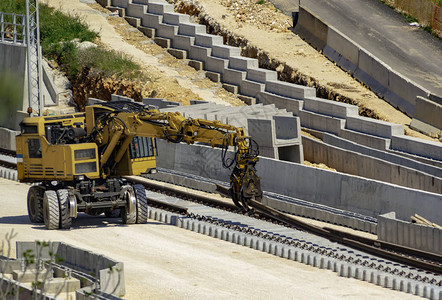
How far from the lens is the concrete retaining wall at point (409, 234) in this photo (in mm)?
17781

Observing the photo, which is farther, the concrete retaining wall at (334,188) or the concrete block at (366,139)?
the concrete block at (366,139)

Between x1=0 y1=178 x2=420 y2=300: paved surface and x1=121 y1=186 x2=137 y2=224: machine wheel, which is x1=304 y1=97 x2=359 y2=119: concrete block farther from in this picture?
x1=121 y1=186 x2=137 y2=224: machine wheel

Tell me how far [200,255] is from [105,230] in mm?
3483

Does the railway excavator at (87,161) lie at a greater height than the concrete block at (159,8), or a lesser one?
lesser

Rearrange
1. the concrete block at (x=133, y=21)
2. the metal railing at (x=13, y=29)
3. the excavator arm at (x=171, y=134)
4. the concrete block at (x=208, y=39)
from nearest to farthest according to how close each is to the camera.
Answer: the excavator arm at (x=171, y=134) < the metal railing at (x=13, y=29) < the concrete block at (x=208, y=39) < the concrete block at (x=133, y=21)

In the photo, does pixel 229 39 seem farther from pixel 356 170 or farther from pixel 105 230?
pixel 105 230

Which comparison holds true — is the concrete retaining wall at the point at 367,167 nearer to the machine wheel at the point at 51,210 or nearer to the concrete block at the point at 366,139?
the concrete block at the point at 366,139

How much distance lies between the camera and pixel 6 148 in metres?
33.6

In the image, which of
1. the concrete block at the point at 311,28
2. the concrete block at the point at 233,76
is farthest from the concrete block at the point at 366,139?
the concrete block at the point at 311,28

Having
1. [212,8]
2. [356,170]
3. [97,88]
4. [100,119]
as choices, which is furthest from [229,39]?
[100,119]

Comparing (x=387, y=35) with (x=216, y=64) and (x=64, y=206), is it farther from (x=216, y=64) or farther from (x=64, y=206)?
(x=64, y=206)

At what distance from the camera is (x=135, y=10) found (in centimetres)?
4256

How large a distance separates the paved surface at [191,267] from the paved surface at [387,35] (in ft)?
49.1

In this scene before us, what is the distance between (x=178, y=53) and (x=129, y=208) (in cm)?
2002
